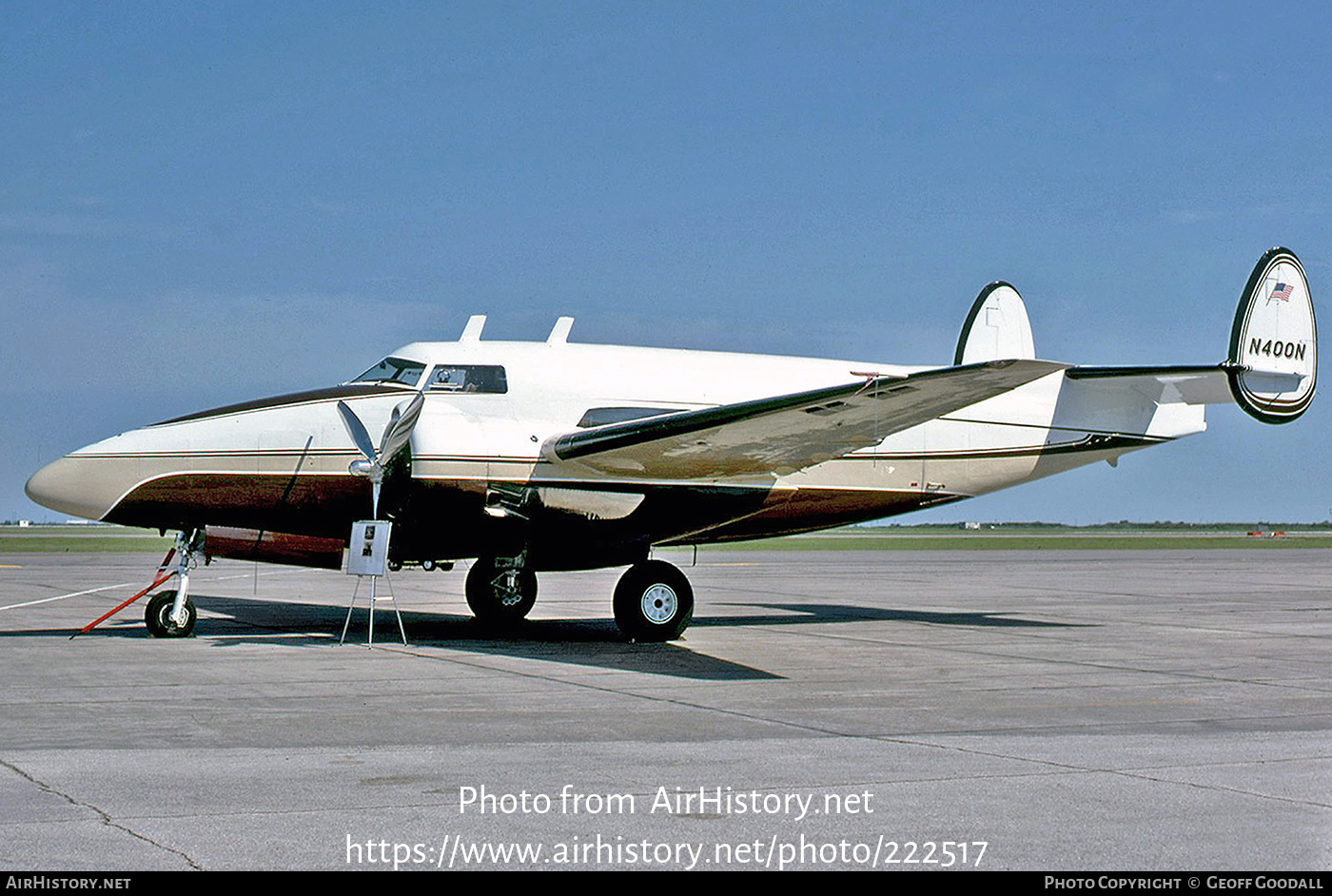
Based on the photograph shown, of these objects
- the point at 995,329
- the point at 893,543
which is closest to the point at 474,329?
the point at 995,329

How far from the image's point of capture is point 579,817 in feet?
22.4

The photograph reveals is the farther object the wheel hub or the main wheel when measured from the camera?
the main wheel

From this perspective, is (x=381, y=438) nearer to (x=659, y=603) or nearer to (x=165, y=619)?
(x=165, y=619)

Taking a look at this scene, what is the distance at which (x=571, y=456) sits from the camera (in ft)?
51.8

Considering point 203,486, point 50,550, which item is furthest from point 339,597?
point 50,550

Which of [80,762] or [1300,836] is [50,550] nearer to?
[80,762]

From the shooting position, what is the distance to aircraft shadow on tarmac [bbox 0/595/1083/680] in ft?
48.0

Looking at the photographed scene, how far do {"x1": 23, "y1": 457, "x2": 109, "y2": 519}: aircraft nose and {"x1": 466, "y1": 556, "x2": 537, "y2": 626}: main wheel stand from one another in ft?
16.6

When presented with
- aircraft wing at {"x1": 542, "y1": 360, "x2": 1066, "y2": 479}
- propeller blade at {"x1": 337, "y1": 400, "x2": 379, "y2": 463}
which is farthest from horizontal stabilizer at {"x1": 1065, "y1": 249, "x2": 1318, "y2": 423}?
propeller blade at {"x1": 337, "y1": 400, "x2": 379, "y2": 463}

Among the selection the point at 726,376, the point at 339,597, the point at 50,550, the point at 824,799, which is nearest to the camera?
the point at 824,799

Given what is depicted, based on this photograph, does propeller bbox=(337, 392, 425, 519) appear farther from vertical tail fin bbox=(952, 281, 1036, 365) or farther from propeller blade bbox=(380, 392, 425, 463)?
vertical tail fin bbox=(952, 281, 1036, 365)

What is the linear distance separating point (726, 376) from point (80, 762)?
441 inches

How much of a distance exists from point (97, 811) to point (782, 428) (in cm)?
943

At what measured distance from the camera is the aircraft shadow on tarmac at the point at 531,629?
1463 cm
